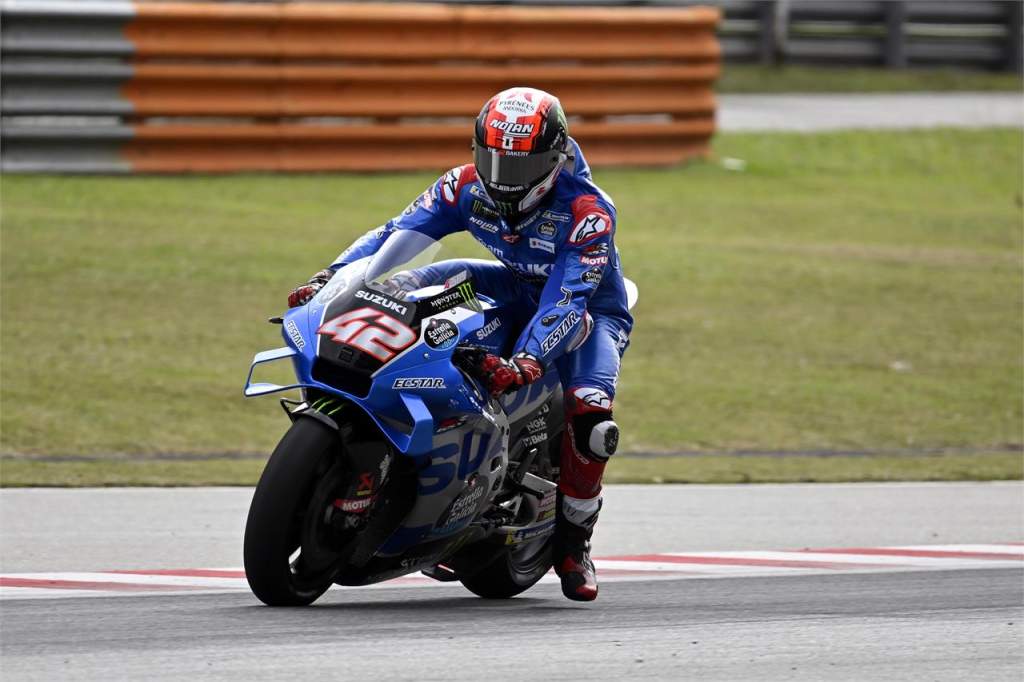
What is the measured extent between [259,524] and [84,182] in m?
10.4

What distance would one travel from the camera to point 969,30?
88.5 ft

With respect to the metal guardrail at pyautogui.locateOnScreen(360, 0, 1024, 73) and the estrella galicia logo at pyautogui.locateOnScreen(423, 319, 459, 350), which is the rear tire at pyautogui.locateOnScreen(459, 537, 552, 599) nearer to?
the estrella galicia logo at pyautogui.locateOnScreen(423, 319, 459, 350)

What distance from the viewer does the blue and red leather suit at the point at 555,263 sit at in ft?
19.7

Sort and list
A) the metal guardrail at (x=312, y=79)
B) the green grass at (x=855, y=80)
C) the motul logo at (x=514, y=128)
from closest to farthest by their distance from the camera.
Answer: the motul logo at (x=514, y=128) < the metal guardrail at (x=312, y=79) < the green grass at (x=855, y=80)

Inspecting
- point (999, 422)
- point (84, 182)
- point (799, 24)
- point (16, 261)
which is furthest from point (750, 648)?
point (799, 24)

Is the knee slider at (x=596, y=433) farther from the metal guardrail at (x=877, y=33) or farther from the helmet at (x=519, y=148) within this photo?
the metal guardrail at (x=877, y=33)

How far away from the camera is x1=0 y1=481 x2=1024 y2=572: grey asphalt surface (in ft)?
22.6

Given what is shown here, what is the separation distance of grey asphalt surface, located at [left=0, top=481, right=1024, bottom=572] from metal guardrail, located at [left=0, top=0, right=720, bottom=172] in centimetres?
780

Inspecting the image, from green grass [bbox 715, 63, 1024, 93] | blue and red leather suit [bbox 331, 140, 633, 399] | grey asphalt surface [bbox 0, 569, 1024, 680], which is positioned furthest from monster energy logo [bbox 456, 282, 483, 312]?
green grass [bbox 715, 63, 1024, 93]

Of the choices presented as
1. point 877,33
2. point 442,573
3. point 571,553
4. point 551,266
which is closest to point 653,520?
point 571,553

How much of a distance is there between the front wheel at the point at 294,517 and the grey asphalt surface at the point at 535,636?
0.40 feet

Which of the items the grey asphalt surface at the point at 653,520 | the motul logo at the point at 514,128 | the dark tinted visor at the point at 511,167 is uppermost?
the motul logo at the point at 514,128

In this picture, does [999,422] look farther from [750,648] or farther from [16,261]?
[16,261]

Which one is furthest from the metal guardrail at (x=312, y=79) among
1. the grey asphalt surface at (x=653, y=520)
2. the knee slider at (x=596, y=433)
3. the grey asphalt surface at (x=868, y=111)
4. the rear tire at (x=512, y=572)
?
the knee slider at (x=596, y=433)
